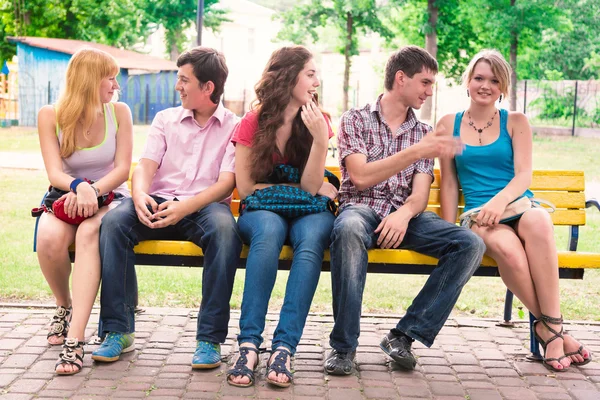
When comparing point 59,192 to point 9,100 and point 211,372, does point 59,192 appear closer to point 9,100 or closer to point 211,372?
point 211,372

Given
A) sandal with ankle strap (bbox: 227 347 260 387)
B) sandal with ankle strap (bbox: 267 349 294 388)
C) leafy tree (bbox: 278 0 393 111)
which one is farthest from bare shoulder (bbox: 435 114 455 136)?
leafy tree (bbox: 278 0 393 111)

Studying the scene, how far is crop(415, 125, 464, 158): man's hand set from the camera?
413cm

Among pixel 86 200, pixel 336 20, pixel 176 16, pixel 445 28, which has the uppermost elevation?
pixel 176 16

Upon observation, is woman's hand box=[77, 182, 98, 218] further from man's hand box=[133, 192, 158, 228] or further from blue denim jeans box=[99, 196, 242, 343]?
man's hand box=[133, 192, 158, 228]

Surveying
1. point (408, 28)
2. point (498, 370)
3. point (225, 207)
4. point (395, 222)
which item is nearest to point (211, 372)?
point (225, 207)

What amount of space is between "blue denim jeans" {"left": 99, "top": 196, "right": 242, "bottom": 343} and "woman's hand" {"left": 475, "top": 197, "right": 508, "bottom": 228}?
1266 mm

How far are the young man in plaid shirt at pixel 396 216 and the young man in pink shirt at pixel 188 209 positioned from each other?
579mm

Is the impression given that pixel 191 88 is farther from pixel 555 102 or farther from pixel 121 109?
pixel 555 102

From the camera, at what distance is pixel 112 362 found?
13.8 feet

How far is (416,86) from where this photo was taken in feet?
14.6

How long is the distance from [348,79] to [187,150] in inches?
1075

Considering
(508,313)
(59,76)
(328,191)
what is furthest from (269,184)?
(59,76)

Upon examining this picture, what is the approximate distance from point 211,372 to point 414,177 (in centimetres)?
149

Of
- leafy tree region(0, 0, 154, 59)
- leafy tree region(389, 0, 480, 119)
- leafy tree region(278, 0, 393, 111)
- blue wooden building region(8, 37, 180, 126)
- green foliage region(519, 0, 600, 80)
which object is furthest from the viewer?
green foliage region(519, 0, 600, 80)
